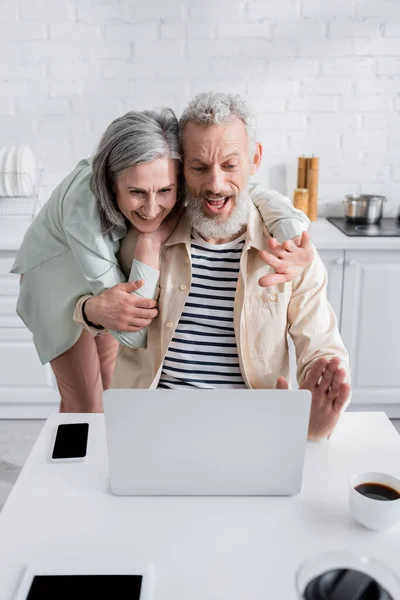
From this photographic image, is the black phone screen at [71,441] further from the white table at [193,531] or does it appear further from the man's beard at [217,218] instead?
the man's beard at [217,218]

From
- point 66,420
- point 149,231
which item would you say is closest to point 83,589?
point 66,420

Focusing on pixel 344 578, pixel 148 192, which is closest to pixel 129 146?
pixel 148 192

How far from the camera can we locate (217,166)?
164 centimetres

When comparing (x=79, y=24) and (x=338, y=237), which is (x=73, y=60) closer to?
(x=79, y=24)

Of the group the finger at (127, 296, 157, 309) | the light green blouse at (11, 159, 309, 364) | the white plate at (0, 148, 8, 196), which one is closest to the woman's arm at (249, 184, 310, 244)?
the light green blouse at (11, 159, 309, 364)

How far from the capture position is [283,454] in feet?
4.02

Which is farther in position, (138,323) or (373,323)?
(373,323)

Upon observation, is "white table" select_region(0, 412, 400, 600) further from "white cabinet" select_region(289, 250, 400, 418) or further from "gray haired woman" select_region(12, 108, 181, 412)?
"white cabinet" select_region(289, 250, 400, 418)

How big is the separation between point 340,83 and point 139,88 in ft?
3.18

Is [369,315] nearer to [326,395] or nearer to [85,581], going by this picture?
[326,395]

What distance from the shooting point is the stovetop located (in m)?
3.00

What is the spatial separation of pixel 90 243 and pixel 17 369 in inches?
61.9

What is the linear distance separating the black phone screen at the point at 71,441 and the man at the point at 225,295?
10.6 inches

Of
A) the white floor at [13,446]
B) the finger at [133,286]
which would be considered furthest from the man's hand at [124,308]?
the white floor at [13,446]
